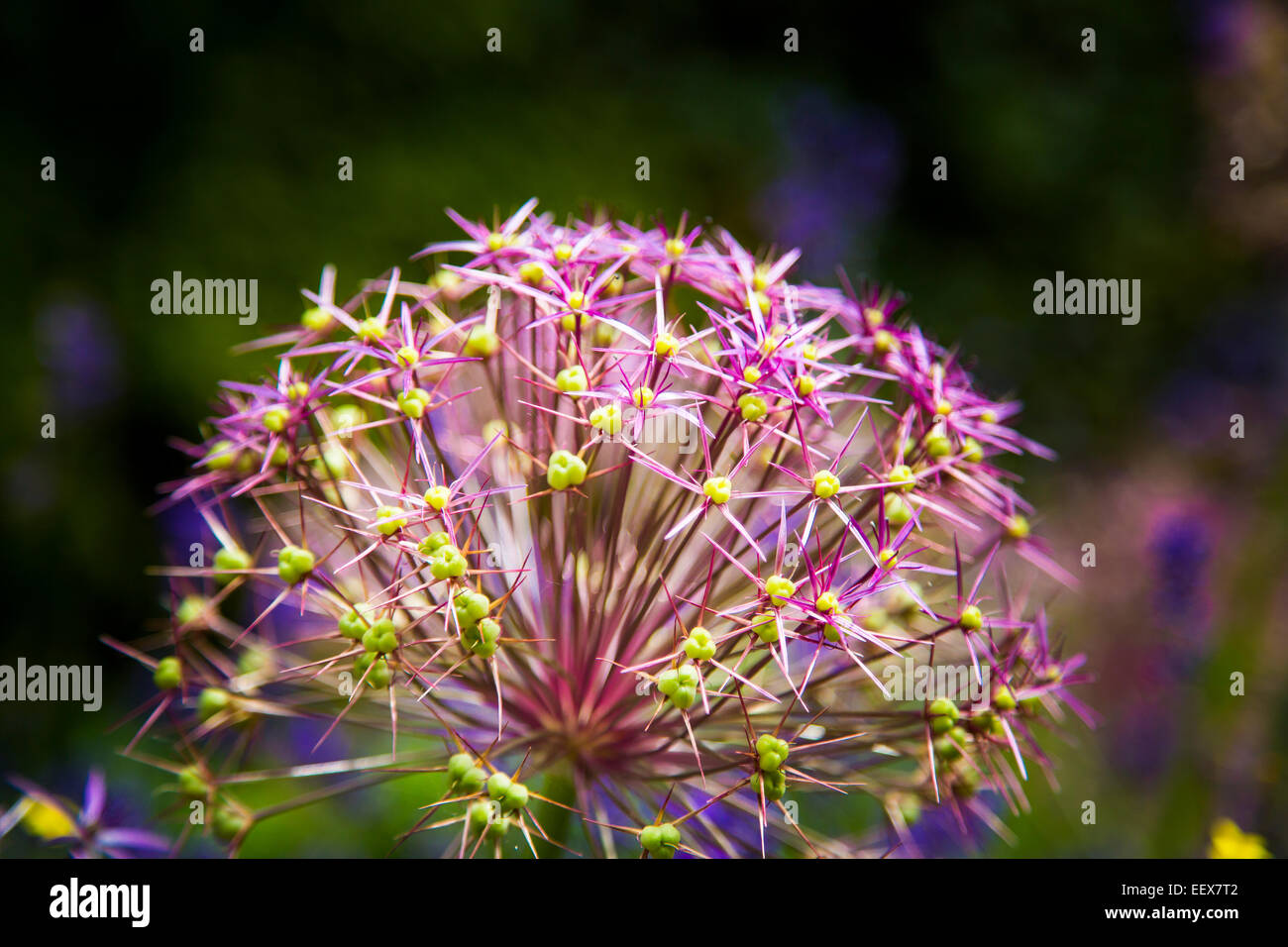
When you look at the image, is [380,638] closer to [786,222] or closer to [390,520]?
[390,520]

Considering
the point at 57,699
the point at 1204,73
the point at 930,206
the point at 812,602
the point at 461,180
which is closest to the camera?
the point at 812,602

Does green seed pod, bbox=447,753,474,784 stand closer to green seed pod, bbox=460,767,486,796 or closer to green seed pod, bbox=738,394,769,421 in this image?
green seed pod, bbox=460,767,486,796

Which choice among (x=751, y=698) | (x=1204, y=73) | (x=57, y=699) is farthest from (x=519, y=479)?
(x=1204, y=73)

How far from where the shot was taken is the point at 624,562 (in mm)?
1928

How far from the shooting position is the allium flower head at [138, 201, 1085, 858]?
1.64 m

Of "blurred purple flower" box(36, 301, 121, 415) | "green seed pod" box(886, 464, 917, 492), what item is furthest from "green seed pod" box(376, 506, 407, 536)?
"blurred purple flower" box(36, 301, 121, 415)

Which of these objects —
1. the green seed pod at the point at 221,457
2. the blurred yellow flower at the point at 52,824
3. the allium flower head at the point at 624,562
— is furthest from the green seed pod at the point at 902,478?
the blurred yellow flower at the point at 52,824

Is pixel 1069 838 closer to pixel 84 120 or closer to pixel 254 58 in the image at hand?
pixel 254 58

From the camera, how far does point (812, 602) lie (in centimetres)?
158

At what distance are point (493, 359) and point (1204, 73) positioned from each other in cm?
453

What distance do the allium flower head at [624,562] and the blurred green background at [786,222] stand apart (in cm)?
121

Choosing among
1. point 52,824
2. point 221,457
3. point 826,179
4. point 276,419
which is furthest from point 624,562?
point 826,179

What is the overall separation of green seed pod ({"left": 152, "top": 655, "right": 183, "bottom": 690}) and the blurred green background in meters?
1.02
